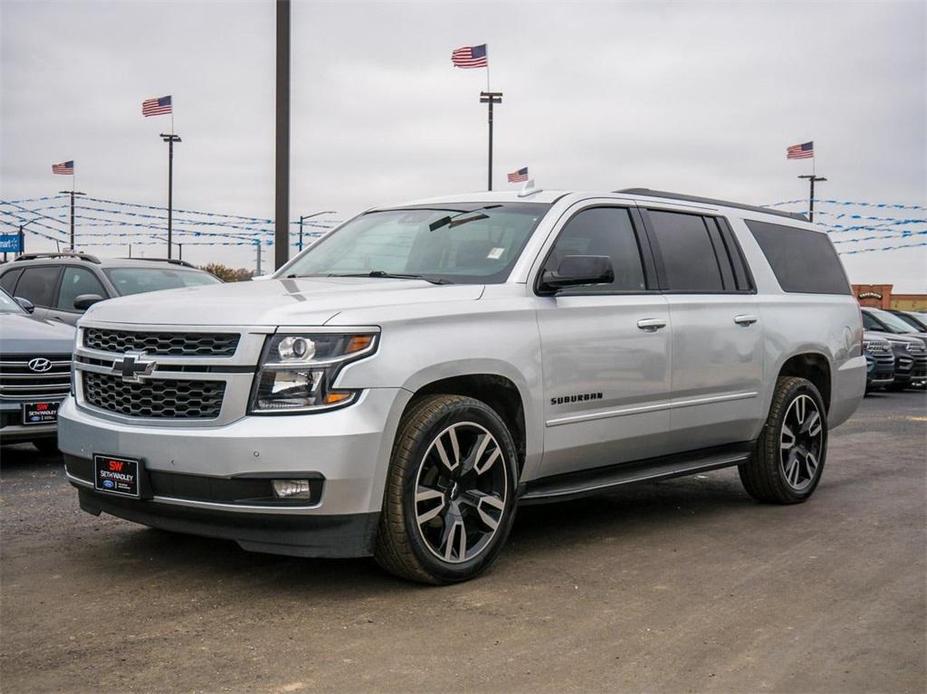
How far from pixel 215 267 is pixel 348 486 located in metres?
81.4

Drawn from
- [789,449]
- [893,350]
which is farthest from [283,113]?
[893,350]

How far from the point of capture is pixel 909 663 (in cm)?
409

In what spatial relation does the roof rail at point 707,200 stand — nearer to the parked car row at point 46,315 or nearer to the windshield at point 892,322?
the parked car row at point 46,315

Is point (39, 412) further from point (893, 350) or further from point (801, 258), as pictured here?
point (893, 350)

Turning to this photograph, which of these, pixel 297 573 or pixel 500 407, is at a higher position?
pixel 500 407

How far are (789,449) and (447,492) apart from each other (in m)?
3.29

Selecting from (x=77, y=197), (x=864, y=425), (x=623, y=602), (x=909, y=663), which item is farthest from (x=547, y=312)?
(x=77, y=197)

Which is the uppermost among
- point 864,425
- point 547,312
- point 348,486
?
point 547,312

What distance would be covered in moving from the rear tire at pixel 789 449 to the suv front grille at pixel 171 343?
3927 millimetres

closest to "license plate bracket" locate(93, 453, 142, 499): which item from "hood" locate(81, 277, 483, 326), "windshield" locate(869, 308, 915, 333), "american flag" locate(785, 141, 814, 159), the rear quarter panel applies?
"hood" locate(81, 277, 483, 326)

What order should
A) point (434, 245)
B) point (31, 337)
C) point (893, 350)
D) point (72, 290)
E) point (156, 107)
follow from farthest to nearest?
point (156, 107) → point (893, 350) → point (72, 290) → point (31, 337) → point (434, 245)

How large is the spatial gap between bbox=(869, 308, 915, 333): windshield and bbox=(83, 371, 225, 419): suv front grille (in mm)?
19513

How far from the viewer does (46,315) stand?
1150 cm

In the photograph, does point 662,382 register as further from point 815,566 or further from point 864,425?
point 864,425
